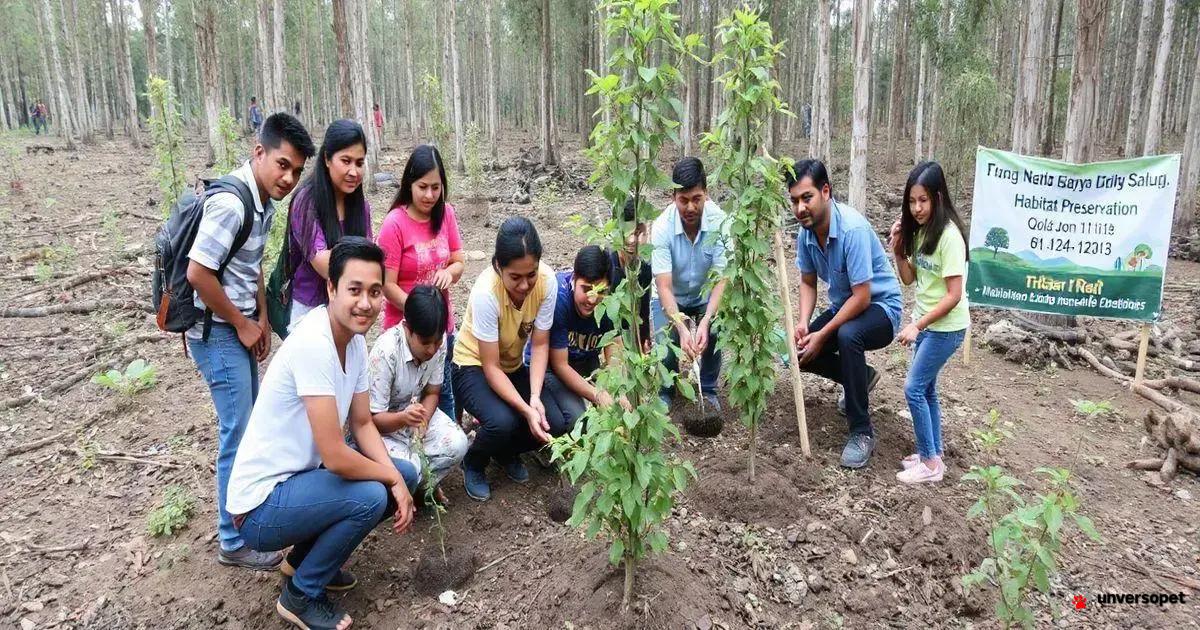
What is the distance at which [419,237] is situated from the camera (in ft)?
11.4

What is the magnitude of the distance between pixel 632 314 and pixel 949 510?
2.14 metres

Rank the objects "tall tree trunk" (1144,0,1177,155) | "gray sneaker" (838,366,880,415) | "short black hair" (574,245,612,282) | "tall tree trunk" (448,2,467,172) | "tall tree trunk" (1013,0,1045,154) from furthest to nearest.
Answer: "tall tree trunk" (448,2,467,172) → "tall tree trunk" (1144,0,1177,155) → "tall tree trunk" (1013,0,1045,154) → "gray sneaker" (838,366,880,415) → "short black hair" (574,245,612,282)

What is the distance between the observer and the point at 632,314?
239 cm

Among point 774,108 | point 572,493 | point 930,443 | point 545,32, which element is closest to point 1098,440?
point 930,443

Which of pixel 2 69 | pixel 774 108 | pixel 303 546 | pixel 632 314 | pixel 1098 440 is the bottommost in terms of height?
pixel 1098 440

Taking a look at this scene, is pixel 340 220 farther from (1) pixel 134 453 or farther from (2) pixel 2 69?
(2) pixel 2 69

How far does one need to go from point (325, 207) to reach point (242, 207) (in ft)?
1.27

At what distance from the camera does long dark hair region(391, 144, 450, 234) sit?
3283mm

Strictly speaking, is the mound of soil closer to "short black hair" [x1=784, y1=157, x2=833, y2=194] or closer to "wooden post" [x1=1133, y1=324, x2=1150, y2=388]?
"short black hair" [x1=784, y1=157, x2=833, y2=194]

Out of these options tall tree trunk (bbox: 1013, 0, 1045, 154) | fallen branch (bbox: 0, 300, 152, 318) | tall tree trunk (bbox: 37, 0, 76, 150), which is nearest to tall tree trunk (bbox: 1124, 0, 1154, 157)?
tall tree trunk (bbox: 1013, 0, 1045, 154)

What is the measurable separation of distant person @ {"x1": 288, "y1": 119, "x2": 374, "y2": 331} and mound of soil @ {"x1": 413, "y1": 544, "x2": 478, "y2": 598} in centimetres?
128

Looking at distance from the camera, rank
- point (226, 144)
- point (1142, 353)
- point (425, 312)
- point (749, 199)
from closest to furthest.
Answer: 1. point (425, 312)
2. point (749, 199)
3. point (1142, 353)
4. point (226, 144)

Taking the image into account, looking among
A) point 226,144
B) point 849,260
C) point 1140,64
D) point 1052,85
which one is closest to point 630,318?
point 849,260

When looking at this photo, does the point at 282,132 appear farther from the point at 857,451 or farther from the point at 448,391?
the point at 857,451
